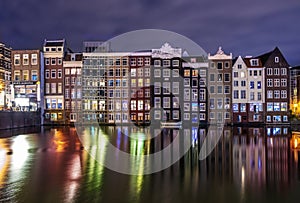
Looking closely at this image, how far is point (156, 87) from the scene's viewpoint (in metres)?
70.6

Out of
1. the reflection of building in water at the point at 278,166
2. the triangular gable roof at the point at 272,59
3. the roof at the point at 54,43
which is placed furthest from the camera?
the roof at the point at 54,43

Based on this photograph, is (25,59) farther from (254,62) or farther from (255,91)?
(255,91)

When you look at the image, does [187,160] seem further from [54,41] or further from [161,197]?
[54,41]

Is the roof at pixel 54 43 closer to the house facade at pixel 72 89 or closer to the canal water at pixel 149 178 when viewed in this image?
the house facade at pixel 72 89

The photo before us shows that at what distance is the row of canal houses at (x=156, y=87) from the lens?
69.8 m

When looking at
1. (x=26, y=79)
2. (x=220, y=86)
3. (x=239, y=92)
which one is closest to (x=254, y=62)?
(x=239, y=92)

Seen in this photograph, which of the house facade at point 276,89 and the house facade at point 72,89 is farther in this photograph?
the house facade at point 276,89

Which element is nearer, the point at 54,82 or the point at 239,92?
the point at 239,92

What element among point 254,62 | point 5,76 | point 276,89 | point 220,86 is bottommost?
point 276,89

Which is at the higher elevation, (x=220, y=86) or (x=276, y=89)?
(x=220, y=86)

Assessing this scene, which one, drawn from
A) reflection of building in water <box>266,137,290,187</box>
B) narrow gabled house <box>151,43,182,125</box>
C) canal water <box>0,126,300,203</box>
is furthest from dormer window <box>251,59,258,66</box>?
canal water <box>0,126,300,203</box>

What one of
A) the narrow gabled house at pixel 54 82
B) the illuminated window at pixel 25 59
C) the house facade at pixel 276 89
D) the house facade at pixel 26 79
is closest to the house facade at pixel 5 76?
the house facade at pixel 26 79

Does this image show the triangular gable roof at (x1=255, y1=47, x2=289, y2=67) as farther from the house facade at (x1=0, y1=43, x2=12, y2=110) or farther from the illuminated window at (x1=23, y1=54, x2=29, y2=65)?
the house facade at (x1=0, y1=43, x2=12, y2=110)

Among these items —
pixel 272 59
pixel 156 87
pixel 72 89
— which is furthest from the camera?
pixel 272 59
